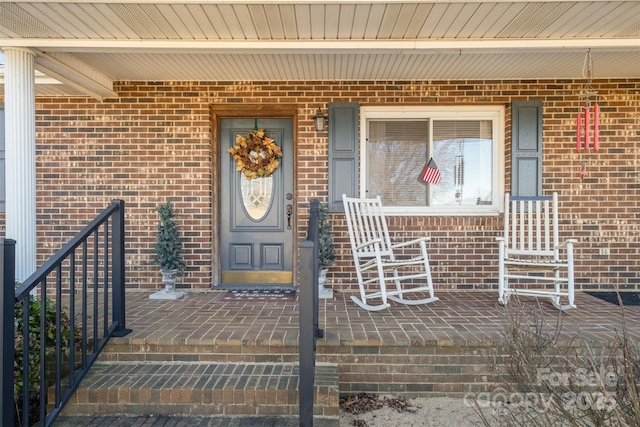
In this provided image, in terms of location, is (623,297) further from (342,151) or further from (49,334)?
(49,334)

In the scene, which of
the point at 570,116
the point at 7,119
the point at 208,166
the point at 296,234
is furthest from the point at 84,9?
the point at 570,116

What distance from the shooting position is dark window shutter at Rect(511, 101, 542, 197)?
13.4ft

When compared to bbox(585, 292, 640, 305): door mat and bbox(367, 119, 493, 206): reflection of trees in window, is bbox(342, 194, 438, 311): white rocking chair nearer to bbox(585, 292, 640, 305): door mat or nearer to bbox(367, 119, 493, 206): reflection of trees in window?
bbox(367, 119, 493, 206): reflection of trees in window

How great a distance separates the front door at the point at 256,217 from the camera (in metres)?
4.34

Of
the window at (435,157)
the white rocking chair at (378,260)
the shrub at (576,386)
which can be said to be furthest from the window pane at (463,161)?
the shrub at (576,386)

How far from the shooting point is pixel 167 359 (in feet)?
8.62

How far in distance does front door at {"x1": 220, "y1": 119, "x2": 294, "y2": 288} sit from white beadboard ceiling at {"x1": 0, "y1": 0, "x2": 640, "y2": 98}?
2.02 ft

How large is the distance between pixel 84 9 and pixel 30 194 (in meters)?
1.48

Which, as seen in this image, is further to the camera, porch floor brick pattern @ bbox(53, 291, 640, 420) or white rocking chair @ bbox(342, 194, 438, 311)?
white rocking chair @ bbox(342, 194, 438, 311)

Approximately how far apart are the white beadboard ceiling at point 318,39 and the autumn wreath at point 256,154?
65 centimetres

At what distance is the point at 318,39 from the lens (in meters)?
3.09

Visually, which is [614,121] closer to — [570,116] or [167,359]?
[570,116]

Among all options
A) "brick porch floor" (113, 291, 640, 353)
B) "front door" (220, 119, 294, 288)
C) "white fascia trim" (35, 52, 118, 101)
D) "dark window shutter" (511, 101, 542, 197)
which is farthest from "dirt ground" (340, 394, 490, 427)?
"white fascia trim" (35, 52, 118, 101)

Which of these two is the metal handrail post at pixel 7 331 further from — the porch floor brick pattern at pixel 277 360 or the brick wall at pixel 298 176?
the brick wall at pixel 298 176
